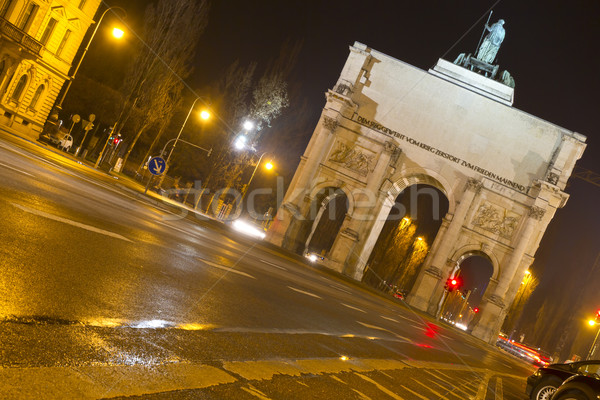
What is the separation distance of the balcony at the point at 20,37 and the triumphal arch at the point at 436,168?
1900cm

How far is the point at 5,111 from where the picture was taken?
35.5m

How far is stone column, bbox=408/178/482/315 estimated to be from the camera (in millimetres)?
38656

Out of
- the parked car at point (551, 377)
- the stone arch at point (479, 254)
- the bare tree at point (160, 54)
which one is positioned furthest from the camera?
Answer: the bare tree at point (160, 54)

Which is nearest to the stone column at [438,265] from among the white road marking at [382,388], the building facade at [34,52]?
the building facade at [34,52]

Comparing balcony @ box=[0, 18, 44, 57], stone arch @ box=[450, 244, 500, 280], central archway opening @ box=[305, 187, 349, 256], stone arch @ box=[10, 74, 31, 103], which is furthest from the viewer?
central archway opening @ box=[305, 187, 349, 256]

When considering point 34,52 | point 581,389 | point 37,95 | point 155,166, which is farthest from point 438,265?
point 581,389

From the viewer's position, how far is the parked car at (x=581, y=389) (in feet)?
26.0

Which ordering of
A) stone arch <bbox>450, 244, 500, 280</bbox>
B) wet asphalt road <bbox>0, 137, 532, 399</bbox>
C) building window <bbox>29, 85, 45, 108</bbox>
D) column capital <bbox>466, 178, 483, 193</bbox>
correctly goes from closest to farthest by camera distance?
1. wet asphalt road <bbox>0, 137, 532, 399</bbox>
2. building window <bbox>29, 85, 45, 108</bbox>
3. column capital <bbox>466, 178, 483, 193</bbox>
4. stone arch <bbox>450, 244, 500, 280</bbox>

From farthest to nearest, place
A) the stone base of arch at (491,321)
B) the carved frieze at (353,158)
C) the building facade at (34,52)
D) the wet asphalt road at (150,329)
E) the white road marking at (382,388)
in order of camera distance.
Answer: the carved frieze at (353,158)
the stone base of arch at (491,321)
the building facade at (34,52)
the white road marking at (382,388)
the wet asphalt road at (150,329)

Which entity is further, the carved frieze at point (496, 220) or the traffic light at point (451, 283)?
the carved frieze at point (496, 220)

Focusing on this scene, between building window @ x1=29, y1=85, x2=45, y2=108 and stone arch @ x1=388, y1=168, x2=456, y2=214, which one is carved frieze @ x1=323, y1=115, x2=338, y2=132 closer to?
stone arch @ x1=388, y1=168, x2=456, y2=214

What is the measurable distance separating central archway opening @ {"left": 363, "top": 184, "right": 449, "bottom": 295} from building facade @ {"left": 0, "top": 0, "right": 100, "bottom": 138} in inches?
1132

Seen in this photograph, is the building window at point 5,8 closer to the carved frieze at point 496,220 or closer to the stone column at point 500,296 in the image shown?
the carved frieze at point 496,220

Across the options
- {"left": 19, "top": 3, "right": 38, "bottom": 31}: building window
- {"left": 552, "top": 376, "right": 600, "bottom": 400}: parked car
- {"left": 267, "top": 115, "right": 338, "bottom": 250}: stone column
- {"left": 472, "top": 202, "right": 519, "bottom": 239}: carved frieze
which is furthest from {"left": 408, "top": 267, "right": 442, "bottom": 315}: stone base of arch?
{"left": 19, "top": 3, "right": 38, "bottom": 31}: building window
